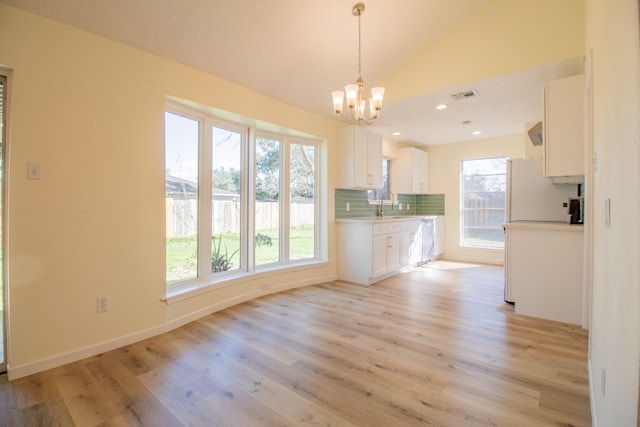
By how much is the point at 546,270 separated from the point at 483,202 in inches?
133

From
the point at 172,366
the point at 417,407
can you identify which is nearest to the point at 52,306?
the point at 172,366

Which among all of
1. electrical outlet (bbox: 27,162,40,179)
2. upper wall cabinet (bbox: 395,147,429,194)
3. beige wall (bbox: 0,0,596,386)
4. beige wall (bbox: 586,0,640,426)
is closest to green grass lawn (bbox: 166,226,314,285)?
beige wall (bbox: 0,0,596,386)

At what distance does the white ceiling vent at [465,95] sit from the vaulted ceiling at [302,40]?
48 mm

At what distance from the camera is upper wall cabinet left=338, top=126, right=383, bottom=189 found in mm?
4449

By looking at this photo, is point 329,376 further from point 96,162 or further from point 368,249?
point 368,249

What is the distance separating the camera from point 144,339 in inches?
98.9

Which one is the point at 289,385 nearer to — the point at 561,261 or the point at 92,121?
the point at 92,121

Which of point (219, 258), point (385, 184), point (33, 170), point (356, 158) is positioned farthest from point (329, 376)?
point (385, 184)

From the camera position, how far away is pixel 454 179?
629cm

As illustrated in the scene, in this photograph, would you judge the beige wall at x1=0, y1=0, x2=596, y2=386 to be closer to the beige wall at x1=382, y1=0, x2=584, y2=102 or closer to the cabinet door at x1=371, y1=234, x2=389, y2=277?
the beige wall at x1=382, y1=0, x2=584, y2=102

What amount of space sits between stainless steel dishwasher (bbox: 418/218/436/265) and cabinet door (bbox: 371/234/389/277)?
1.45 m

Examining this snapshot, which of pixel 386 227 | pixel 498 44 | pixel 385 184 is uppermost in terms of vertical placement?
pixel 498 44

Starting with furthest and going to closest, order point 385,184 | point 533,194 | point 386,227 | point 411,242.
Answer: point 385,184 → point 411,242 → point 386,227 → point 533,194

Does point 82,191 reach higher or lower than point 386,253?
higher
